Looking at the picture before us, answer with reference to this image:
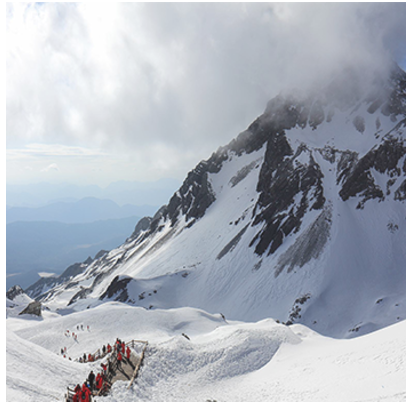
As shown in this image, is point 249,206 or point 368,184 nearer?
point 368,184

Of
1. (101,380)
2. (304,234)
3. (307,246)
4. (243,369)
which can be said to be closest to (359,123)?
(304,234)

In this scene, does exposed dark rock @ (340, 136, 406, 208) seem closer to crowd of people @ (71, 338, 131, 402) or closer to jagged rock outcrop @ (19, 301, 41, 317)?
crowd of people @ (71, 338, 131, 402)

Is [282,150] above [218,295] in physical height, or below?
above

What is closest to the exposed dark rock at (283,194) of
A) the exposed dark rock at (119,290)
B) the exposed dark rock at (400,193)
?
the exposed dark rock at (400,193)

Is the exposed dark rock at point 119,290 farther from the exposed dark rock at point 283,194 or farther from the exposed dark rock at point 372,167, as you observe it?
the exposed dark rock at point 372,167

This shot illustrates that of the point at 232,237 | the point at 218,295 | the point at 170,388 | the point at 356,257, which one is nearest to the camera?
the point at 170,388
